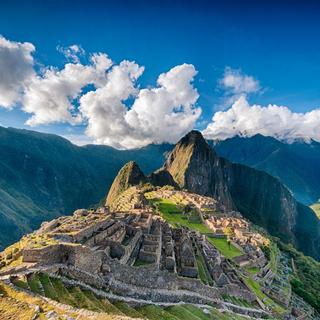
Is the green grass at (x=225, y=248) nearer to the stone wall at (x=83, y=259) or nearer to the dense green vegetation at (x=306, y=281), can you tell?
the dense green vegetation at (x=306, y=281)

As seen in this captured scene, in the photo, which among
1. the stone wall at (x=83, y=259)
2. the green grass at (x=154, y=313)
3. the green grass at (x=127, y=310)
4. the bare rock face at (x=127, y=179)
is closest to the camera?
the green grass at (x=127, y=310)

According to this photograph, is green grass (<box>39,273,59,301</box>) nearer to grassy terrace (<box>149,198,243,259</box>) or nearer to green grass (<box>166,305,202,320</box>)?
green grass (<box>166,305,202,320</box>)

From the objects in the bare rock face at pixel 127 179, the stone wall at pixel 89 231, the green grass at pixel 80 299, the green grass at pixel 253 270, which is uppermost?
the bare rock face at pixel 127 179

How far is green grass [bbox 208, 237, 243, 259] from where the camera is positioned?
176 feet

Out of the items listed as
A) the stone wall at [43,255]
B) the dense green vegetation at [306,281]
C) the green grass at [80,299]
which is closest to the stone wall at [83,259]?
A: the stone wall at [43,255]

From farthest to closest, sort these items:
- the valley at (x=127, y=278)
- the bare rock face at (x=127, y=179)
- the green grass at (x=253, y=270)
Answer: the bare rock face at (x=127, y=179) < the green grass at (x=253, y=270) < the valley at (x=127, y=278)

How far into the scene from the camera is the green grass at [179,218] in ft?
235

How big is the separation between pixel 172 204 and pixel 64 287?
80.0 metres

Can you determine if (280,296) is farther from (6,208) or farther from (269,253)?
(6,208)

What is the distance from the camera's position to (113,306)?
1817 centimetres

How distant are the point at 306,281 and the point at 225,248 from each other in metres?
27.2

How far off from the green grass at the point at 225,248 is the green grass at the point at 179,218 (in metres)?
5.94

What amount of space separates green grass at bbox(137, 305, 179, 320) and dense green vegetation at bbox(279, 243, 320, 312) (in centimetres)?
4773

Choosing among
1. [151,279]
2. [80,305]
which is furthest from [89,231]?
[80,305]
